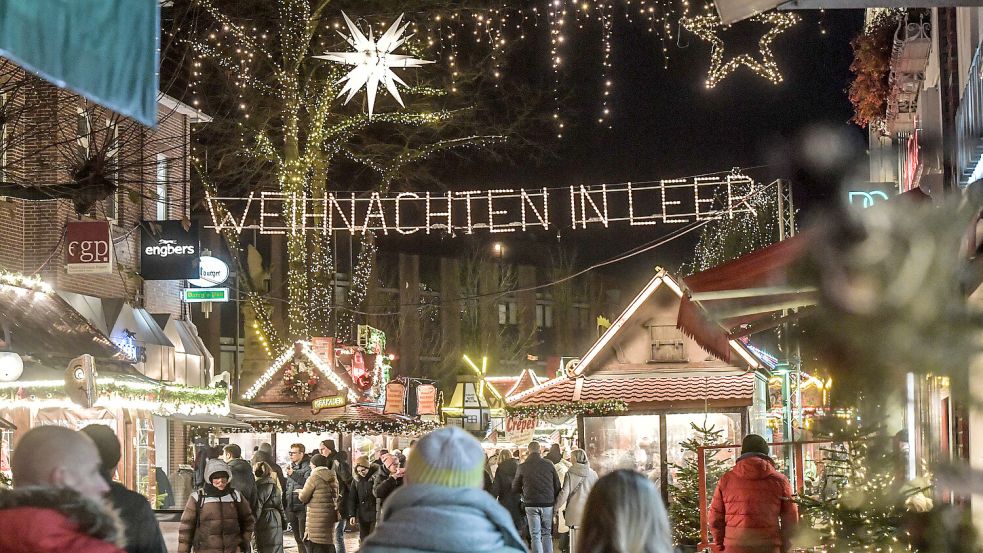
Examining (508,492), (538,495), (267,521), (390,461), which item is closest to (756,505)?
(267,521)

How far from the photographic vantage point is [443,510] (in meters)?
3.79

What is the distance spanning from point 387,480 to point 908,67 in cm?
929

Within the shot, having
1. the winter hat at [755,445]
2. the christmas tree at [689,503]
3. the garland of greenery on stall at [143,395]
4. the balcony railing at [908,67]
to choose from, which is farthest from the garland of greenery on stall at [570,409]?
the winter hat at [755,445]

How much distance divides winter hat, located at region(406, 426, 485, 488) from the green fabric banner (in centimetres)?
214

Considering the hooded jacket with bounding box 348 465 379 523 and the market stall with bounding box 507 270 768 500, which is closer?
the hooded jacket with bounding box 348 465 379 523

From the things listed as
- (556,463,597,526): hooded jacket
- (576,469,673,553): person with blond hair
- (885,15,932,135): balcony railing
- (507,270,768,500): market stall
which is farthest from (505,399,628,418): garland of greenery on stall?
(576,469,673,553): person with blond hair

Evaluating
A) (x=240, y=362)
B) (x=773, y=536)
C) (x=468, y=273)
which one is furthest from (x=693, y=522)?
(x=468, y=273)

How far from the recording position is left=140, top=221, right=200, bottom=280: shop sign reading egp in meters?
24.2

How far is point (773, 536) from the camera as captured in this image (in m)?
8.95

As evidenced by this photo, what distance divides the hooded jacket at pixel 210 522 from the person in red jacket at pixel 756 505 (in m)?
4.79

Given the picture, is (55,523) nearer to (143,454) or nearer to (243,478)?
(243,478)

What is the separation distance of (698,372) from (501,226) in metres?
4.16

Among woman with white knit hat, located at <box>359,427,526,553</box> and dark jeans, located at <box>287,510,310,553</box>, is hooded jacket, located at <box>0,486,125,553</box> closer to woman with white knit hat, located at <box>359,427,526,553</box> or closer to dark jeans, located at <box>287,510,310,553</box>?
woman with white knit hat, located at <box>359,427,526,553</box>

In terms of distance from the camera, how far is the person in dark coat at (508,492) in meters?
18.8
